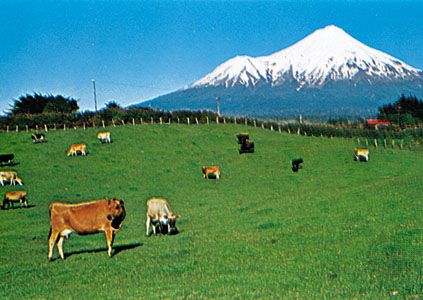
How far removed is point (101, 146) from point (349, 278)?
1542 inches

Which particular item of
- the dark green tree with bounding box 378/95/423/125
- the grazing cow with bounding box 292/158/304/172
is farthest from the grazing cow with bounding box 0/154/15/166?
the dark green tree with bounding box 378/95/423/125

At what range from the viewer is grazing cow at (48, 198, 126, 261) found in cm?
1498

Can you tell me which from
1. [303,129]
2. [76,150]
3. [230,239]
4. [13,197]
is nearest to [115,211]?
[230,239]

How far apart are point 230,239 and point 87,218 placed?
372 cm

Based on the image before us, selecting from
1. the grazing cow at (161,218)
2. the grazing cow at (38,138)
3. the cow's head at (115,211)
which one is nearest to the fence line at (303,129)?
the grazing cow at (38,138)

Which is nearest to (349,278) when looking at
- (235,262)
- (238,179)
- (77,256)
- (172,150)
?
(235,262)

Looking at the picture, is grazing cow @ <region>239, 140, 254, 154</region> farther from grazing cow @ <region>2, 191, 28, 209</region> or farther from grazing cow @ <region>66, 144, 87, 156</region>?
grazing cow @ <region>2, 191, 28, 209</region>

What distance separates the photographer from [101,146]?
159 feet

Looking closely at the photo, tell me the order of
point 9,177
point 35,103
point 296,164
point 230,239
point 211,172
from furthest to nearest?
point 35,103
point 296,164
point 211,172
point 9,177
point 230,239

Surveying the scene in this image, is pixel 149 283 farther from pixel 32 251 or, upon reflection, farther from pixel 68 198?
pixel 68 198

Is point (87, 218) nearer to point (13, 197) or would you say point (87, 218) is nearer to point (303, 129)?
point (13, 197)

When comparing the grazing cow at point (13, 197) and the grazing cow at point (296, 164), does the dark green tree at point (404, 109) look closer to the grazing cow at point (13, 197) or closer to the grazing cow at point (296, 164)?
the grazing cow at point (296, 164)

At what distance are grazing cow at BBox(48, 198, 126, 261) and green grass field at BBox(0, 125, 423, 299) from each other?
697mm

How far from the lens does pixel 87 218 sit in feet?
49.1
